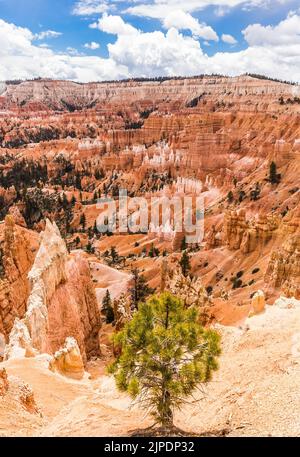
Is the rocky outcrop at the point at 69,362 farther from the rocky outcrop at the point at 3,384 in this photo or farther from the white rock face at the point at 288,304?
the white rock face at the point at 288,304

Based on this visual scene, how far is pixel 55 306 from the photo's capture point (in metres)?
25.8

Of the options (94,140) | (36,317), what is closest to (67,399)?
(36,317)

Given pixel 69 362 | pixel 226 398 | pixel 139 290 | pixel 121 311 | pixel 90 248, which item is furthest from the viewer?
pixel 90 248

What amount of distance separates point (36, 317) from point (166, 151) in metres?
84.5

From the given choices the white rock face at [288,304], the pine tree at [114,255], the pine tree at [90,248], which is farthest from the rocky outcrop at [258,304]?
the pine tree at [90,248]

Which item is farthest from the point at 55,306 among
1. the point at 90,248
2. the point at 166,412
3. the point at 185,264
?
the point at 90,248

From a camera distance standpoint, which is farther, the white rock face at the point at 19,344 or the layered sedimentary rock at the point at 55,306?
the layered sedimentary rock at the point at 55,306

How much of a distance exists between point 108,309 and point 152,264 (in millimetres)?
15413

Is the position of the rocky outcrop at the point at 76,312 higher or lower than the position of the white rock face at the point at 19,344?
lower

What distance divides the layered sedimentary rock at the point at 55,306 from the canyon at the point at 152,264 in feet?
0.33

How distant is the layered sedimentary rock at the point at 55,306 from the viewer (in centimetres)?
2177

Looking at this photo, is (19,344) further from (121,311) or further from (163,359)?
(121,311)

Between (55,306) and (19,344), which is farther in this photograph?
(55,306)

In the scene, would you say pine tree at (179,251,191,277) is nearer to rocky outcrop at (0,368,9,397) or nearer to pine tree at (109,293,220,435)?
rocky outcrop at (0,368,9,397)
